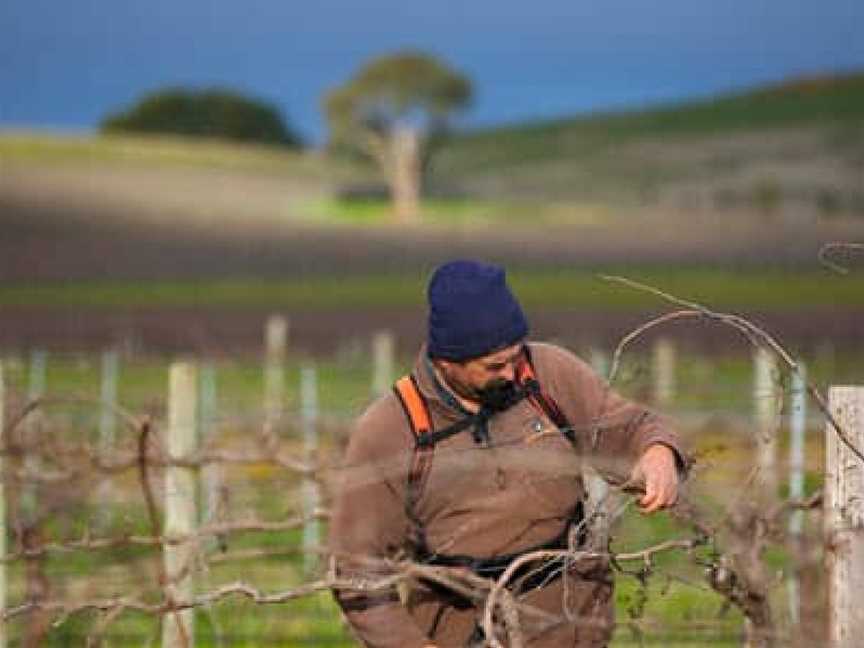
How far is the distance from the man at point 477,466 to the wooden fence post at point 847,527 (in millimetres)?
494

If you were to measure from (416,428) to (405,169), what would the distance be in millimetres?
98463

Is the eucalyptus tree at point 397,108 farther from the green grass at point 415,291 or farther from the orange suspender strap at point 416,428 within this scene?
the orange suspender strap at point 416,428

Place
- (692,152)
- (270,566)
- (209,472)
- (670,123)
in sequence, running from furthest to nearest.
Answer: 1. (670,123)
2. (692,152)
3. (209,472)
4. (270,566)

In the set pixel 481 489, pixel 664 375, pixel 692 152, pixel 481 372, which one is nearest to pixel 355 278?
pixel 692 152

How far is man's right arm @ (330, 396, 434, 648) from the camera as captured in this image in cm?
619

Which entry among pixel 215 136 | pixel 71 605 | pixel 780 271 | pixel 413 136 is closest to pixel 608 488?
pixel 71 605

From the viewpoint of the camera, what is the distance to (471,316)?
6156mm

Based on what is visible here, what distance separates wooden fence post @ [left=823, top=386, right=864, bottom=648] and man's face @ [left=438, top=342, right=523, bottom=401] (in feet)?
2.71

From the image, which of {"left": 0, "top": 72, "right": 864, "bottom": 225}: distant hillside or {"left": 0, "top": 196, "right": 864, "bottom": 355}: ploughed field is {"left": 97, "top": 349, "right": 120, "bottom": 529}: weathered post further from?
{"left": 0, "top": 72, "right": 864, "bottom": 225}: distant hillside

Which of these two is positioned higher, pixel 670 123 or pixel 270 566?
pixel 670 123

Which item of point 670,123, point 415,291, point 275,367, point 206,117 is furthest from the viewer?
point 206,117

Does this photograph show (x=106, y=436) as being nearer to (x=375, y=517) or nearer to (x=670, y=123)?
(x=375, y=517)

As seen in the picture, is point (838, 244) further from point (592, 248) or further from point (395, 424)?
point (592, 248)

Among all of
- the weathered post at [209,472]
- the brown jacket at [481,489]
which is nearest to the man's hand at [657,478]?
the brown jacket at [481,489]
